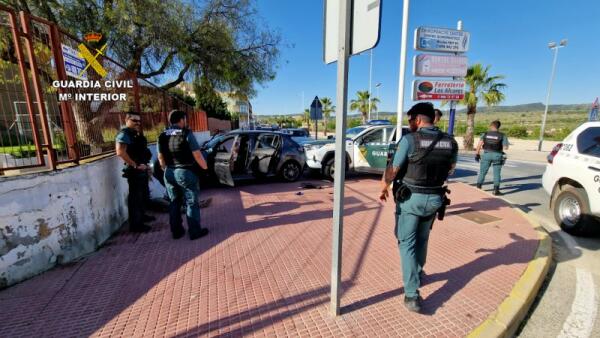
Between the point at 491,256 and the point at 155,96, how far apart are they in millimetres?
7816

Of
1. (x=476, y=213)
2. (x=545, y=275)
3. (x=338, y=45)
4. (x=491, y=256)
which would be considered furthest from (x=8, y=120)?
(x=476, y=213)

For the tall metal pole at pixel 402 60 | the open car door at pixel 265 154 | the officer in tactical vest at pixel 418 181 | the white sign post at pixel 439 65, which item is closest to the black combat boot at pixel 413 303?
the officer in tactical vest at pixel 418 181

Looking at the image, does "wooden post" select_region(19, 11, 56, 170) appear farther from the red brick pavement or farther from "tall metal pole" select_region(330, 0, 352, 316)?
"tall metal pole" select_region(330, 0, 352, 316)

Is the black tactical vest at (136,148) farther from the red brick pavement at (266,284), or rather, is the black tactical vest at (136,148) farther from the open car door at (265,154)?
the open car door at (265,154)

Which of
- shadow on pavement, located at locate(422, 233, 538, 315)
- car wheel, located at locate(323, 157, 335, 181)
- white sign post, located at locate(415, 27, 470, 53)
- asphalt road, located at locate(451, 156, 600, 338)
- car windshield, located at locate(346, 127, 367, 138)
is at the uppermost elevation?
white sign post, located at locate(415, 27, 470, 53)

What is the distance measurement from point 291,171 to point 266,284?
5.11 metres

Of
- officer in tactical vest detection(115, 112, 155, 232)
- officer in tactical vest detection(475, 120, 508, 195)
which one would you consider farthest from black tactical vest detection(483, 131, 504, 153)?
officer in tactical vest detection(115, 112, 155, 232)

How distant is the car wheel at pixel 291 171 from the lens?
7737mm

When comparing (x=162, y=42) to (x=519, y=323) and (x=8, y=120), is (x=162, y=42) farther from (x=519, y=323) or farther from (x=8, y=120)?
(x=519, y=323)

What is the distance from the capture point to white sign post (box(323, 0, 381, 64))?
1.77 m

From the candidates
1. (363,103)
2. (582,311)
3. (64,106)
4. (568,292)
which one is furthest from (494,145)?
(363,103)

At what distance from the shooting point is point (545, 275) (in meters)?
3.24

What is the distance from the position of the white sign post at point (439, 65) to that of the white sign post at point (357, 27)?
5.89 meters

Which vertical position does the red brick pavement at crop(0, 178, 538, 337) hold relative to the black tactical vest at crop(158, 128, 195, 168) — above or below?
below
